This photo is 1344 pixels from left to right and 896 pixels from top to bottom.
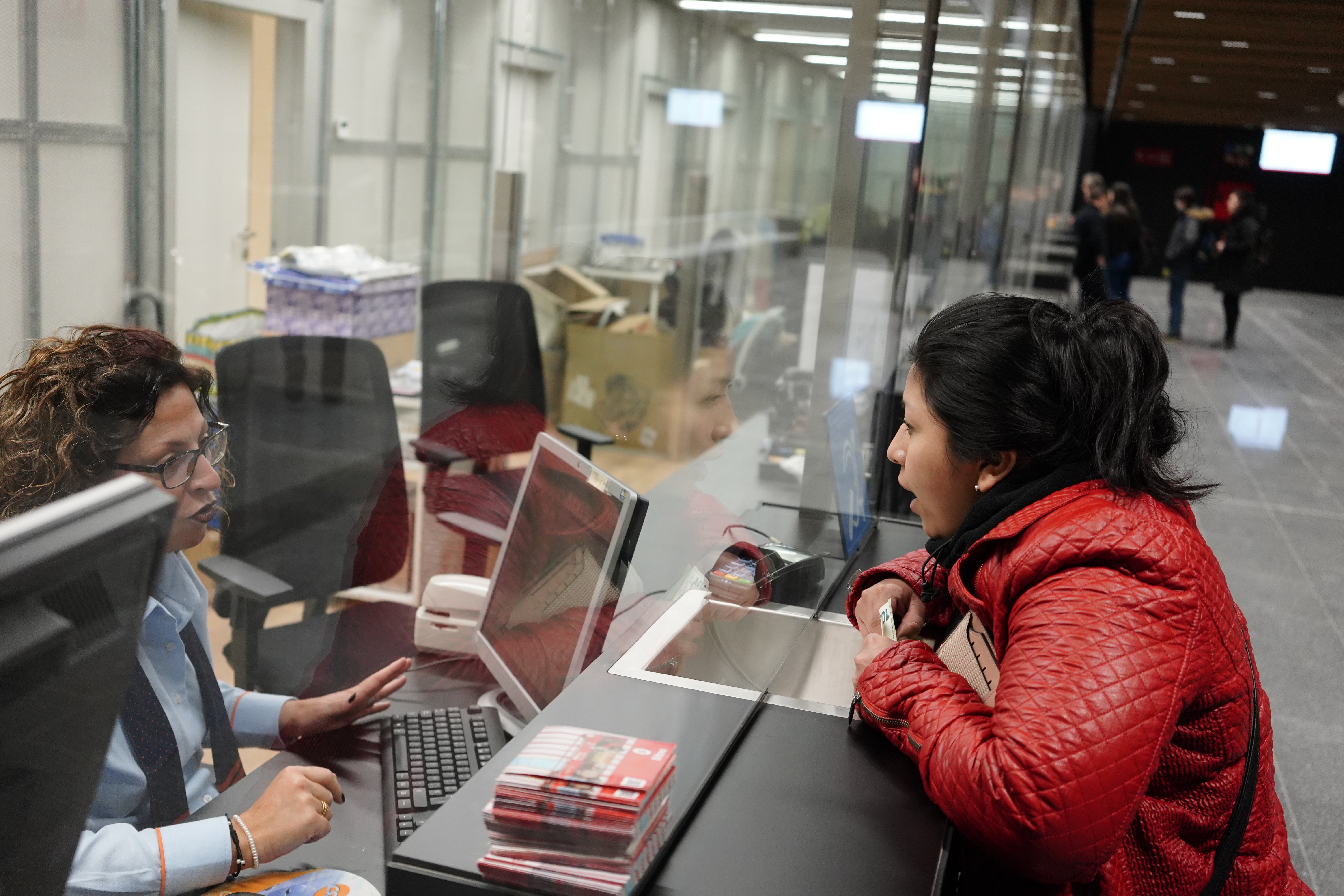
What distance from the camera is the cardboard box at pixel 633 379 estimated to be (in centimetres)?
567

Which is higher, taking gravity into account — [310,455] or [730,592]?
[730,592]

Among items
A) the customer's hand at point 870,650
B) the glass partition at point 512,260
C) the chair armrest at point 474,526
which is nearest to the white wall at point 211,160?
the glass partition at point 512,260

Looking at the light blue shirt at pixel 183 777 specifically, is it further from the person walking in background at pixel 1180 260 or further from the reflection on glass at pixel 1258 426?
the person walking in background at pixel 1180 260

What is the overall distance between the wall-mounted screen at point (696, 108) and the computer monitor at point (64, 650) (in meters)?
5.26

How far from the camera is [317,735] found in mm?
1593

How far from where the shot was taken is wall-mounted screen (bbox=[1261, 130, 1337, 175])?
67.1ft

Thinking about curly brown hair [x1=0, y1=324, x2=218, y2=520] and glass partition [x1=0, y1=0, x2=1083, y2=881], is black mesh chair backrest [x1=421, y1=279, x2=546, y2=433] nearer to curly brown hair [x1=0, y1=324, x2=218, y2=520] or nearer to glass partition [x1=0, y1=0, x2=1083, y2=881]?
glass partition [x1=0, y1=0, x2=1083, y2=881]

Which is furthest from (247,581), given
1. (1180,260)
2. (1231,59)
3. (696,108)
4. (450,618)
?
(1180,260)

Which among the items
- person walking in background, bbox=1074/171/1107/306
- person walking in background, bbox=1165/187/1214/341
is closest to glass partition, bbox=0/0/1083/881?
person walking in background, bbox=1074/171/1107/306

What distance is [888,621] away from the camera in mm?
1438

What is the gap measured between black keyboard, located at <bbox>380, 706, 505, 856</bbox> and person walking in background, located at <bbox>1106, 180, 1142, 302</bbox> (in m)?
12.2

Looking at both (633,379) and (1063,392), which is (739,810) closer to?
Result: (1063,392)

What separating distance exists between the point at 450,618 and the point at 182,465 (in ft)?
2.05

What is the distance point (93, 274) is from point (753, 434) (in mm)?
2098
